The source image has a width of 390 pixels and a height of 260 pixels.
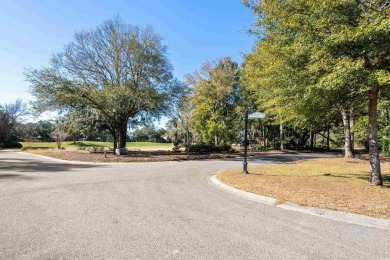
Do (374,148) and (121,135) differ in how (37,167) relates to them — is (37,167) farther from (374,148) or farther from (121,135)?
(374,148)

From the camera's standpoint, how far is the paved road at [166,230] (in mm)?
3145

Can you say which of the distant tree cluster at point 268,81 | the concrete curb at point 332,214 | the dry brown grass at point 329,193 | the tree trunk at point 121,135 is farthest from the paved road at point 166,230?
the tree trunk at point 121,135

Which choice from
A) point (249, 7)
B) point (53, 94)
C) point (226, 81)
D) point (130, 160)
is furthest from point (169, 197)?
point (226, 81)

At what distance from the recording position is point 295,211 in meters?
5.21

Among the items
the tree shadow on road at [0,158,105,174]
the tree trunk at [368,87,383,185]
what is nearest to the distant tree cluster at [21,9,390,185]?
the tree trunk at [368,87,383,185]

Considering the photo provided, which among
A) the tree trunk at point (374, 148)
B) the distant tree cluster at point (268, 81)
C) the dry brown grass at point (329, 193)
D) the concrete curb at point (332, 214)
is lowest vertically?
the concrete curb at point (332, 214)

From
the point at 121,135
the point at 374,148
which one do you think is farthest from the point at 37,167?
the point at 374,148

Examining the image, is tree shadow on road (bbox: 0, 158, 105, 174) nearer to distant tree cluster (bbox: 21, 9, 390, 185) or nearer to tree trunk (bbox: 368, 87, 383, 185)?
distant tree cluster (bbox: 21, 9, 390, 185)

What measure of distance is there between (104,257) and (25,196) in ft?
14.4

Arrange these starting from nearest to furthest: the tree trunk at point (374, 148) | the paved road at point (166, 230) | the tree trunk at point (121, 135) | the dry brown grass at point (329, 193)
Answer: the paved road at point (166, 230)
the dry brown grass at point (329, 193)
the tree trunk at point (374, 148)
the tree trunk at point (121, 135)

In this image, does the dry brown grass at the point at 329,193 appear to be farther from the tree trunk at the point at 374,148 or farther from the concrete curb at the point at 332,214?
the tree trunk at the point at 374,148

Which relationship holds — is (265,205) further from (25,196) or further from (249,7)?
(249,7)

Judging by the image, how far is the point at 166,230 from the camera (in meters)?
3.89

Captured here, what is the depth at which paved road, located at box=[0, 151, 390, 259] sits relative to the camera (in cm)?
314
